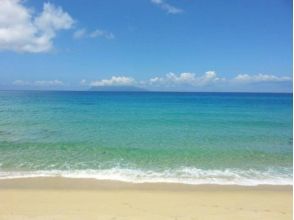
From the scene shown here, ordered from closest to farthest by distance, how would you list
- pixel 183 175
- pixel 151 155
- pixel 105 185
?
pixel 105 185 < pixel 183 175 < pixel 151 155

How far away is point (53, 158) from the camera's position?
884cm

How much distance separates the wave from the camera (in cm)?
689

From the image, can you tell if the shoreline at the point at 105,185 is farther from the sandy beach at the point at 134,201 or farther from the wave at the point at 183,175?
the wave at the point at 183,175

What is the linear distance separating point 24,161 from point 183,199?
5322 mm

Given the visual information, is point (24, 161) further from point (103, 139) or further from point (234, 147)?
point (234, 147)

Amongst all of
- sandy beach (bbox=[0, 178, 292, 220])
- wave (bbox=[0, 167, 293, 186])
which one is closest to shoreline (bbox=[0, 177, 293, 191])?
sandy beach (bbox=[0, 178, 292, 220])

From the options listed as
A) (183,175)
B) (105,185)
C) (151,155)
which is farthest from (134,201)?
(151,155)

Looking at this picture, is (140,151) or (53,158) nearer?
(53,158)

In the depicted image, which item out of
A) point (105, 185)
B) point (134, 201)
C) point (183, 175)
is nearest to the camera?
point (134, 201)

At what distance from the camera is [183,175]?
288 inches

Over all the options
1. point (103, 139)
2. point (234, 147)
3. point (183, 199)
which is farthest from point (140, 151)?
point (183, 199)

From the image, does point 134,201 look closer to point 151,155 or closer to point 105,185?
point 105,185

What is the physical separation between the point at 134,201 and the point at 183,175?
87.0 inches

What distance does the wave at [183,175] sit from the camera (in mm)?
6891
